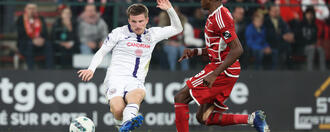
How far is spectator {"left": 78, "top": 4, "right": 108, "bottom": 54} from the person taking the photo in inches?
462

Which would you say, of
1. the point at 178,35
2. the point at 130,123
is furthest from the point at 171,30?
the point at 178,35

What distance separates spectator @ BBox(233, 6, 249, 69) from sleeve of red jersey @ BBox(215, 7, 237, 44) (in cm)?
377

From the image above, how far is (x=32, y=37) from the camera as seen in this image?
1169cm

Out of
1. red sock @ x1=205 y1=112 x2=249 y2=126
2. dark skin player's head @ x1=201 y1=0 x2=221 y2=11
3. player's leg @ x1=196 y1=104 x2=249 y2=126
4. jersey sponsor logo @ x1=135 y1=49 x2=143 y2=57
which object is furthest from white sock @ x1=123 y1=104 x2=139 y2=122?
dark skin player's head @ x1=201 y1=0 x2=221 y2=11

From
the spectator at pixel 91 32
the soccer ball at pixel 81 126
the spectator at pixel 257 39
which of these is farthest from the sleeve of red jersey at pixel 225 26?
the spectator at pixel 91 32

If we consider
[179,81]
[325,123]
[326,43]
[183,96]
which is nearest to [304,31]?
[326,43]

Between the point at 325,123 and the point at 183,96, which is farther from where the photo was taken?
the point at 325,123

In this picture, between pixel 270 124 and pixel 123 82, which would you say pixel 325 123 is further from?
pixel 123 82

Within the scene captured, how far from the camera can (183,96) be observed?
27.7ft

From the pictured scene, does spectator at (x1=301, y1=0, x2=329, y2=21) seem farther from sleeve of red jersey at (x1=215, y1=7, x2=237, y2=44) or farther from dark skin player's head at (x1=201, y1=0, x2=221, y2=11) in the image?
sleeve of red jersey at (x1=215, y1=7, x2=237, y2=44)

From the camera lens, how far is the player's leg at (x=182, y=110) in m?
8.39

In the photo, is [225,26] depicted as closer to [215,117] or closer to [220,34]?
[220,34]

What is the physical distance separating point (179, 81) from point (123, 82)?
3.54m

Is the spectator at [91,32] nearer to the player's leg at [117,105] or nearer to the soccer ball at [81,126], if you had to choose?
the soccer ball at [81,126]
